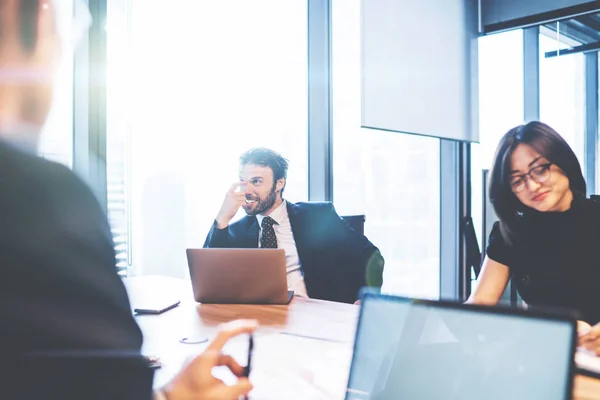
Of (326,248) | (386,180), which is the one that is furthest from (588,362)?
(386,180)

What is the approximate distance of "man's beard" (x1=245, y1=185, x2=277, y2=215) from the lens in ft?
8.39

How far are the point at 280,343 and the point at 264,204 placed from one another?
1331mm

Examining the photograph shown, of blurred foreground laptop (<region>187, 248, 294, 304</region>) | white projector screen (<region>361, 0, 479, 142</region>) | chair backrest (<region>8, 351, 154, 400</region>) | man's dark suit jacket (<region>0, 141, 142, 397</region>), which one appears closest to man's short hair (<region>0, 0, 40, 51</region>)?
man's dark suit jacket (<region>0, 141, 142, 397</region>)

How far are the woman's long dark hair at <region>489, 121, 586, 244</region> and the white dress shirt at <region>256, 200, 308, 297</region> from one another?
41.1 inches

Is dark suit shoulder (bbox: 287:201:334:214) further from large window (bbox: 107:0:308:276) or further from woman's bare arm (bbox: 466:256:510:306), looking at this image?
woman's bare arm (bbox: 466:256:510:306)

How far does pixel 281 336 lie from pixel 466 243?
9.42 ft

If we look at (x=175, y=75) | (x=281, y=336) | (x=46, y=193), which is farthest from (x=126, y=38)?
(x=46, y=193)

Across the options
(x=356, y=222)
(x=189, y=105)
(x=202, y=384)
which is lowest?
(x=202, y=384)

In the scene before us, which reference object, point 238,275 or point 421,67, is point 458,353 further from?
point 421,67

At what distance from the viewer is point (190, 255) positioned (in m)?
1.66

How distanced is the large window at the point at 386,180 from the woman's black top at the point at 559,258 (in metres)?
1.39

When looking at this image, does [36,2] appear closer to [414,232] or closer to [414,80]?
[414,80]

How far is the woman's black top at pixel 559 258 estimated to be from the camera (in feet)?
5.57

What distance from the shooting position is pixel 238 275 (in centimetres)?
167
